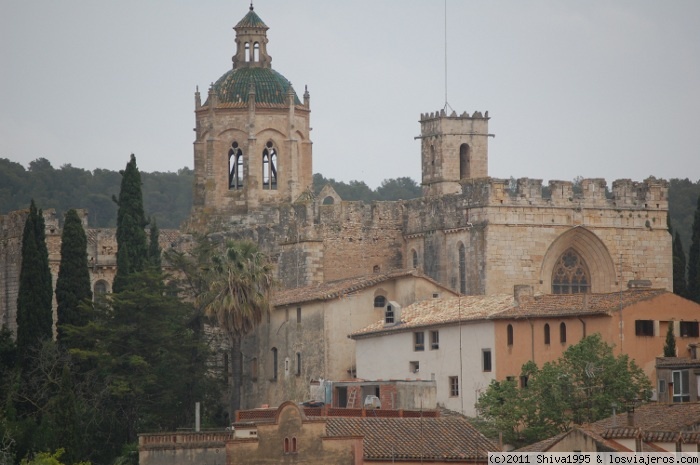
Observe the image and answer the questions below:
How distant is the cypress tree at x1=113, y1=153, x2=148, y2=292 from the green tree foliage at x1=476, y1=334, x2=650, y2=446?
20.3 m

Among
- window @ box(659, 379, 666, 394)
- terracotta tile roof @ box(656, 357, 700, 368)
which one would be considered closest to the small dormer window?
terracotta tile roof @ box(656, 357, 700, 368)

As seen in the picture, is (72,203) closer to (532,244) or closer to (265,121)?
(265,121)

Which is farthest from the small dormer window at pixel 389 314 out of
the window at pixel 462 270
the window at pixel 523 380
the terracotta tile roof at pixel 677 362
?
the terracotta tile roof at pixel 677 362

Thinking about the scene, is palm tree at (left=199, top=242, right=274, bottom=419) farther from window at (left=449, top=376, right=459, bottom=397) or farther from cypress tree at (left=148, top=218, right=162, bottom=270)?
window at (left=449, top=376, right=459, bottom=397)

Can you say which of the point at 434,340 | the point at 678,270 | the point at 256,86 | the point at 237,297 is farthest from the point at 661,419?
the point at 256,86

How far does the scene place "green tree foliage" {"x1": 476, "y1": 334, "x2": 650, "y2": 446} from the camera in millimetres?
70875

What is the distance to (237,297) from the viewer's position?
3435 inches

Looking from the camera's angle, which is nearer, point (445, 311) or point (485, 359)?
point (485, 359)

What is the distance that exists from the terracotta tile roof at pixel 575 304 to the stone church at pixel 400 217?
6.52m

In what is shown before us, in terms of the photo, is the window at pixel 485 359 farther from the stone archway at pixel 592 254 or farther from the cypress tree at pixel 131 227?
the cypress tree at pixel 131 227

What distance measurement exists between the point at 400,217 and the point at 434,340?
13.2 meters

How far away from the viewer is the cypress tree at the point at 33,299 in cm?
8650

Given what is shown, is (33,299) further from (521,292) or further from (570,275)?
(521,292)

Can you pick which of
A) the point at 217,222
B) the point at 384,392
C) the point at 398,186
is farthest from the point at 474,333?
the point at 398,186
